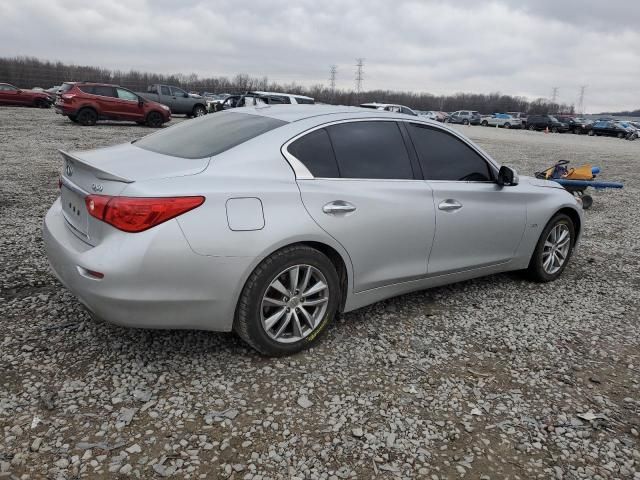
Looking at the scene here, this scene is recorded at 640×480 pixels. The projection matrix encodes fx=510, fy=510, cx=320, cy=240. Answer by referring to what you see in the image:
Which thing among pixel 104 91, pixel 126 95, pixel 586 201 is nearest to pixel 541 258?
pixel 586 201

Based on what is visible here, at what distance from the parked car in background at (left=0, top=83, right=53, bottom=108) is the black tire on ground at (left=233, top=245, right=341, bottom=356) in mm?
32874

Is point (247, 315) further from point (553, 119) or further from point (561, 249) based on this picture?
point (553, 119)

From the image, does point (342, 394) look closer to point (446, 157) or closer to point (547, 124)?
point (446, 157)

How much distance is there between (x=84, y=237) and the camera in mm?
2914

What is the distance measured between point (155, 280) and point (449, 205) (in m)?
2.23

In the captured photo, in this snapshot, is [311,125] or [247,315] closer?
[247,315]

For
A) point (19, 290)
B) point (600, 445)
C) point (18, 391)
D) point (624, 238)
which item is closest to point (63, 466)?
point (18, 391)

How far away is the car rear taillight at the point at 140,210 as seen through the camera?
8.77 ft

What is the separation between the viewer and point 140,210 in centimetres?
267

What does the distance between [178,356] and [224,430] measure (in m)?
0.80

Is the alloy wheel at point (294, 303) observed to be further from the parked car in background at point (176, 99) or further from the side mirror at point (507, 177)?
the parked car in background at point (176, 99)

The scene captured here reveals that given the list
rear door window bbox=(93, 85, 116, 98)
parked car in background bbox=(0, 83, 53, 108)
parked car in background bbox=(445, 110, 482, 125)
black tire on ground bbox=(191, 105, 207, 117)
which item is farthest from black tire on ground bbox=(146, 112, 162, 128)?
parked car in background bbox=(445, 110, 482, 125)

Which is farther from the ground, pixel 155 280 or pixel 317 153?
pixel 317 153

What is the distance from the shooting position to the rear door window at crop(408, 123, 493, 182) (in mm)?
3902
